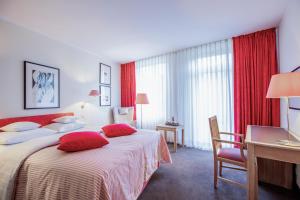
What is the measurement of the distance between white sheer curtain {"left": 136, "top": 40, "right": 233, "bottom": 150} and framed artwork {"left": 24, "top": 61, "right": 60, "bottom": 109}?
241 cm

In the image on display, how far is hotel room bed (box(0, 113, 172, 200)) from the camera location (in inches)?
45.1

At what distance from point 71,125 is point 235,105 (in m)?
3.50

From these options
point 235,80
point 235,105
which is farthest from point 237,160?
point 235,80

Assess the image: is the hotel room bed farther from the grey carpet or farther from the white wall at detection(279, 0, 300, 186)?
the white wall at detection(279, 0, 300, 186)

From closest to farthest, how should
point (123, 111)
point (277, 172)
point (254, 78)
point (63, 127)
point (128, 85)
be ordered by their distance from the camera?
point (277, 172)
point (63, 127)
point (254, 78)
point (123, 111)
point (128, 85)

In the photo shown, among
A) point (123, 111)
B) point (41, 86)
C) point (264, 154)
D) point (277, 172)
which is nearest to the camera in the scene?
point (264, 154)

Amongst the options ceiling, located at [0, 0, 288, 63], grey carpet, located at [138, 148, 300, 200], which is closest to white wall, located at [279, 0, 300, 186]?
ceiling, located at [0, 0, 288, 63]

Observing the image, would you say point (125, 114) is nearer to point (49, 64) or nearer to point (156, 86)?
point (156, 86)

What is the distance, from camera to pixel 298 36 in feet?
5.85

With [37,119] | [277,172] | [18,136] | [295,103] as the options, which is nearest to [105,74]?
[37,119]

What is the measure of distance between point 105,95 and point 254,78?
3.87 metres

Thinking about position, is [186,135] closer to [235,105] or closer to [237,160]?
[235,105]

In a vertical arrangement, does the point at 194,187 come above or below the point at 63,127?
below

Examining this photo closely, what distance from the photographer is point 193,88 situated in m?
3.73
